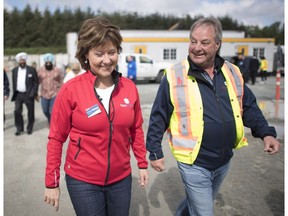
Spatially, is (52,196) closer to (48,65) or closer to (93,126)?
(93,126)

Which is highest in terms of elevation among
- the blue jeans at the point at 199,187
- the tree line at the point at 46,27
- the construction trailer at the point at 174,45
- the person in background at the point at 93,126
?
the tree line at the point at 46,27

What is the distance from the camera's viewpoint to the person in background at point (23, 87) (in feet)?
24.4

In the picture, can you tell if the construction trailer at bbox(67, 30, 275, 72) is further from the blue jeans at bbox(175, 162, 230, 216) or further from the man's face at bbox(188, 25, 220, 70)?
the blue jeans at bbox(175, 162, 230, 216)

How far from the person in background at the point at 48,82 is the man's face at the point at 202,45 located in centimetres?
558

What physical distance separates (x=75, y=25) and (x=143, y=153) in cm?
6867

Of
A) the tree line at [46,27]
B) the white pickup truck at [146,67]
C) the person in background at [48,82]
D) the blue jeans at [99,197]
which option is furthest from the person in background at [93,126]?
the tree line at [46,27]

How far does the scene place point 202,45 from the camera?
8.51 feet

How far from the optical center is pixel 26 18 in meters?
62.0

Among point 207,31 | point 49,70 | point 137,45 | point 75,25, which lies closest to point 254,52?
point 137,45

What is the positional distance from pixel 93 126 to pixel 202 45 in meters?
1.09

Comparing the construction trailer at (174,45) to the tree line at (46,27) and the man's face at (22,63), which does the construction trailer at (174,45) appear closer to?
the man's face at (22,63)

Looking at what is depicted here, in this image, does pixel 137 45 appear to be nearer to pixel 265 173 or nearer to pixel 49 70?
pixel 49 70

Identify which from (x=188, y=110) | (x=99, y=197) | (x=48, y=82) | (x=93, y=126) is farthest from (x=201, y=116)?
(x=48, y=82)

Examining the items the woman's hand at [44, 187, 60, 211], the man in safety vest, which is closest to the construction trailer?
the man in safety vest
